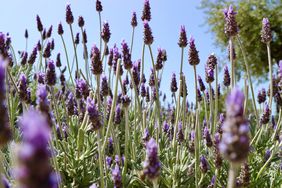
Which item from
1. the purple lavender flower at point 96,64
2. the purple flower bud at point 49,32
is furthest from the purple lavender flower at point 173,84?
the purple flower bud at point 49,32

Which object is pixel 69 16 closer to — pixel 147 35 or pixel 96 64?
pixel 147 35

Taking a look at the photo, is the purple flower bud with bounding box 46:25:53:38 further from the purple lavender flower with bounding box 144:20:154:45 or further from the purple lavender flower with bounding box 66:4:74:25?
the purple lavender flower with bounding box 144:20:154:45

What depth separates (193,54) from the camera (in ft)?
8.18

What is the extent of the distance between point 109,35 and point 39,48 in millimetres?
2114

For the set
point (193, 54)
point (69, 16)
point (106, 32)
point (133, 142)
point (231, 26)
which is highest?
point (69, 16)

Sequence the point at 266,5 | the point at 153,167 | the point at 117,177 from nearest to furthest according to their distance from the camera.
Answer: the point at 153,167
the point at 117,177
the point at 266,5

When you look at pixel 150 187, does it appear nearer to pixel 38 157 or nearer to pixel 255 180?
pixel 255 180

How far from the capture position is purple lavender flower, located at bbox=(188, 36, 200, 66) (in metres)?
2.48

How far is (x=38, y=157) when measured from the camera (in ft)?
1.56

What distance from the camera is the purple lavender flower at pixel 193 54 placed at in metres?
2.48

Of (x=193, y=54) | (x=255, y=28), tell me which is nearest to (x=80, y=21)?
(x=193, y=54)

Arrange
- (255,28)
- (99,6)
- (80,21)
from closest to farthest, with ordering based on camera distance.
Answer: (80,21) < (99,6) < (255,28)

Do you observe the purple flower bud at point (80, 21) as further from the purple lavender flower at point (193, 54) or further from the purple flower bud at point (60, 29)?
the purple lavender flower at point (193, 54)

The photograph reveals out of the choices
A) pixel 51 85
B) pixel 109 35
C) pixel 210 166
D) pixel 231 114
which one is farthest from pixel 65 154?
pixel 231 114
